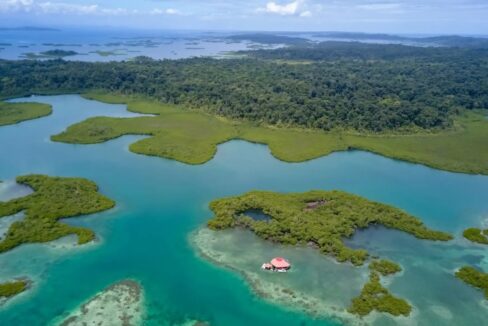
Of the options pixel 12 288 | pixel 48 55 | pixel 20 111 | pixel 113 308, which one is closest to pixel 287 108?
pixel 20 111

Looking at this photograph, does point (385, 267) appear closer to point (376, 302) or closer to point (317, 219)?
point (376, 302)

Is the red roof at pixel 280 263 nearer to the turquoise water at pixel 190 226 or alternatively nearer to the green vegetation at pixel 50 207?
the turquoise water at pixel 190 226

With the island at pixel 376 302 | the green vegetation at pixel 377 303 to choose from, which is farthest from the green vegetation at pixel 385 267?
the green vegetation at pixel 377 303

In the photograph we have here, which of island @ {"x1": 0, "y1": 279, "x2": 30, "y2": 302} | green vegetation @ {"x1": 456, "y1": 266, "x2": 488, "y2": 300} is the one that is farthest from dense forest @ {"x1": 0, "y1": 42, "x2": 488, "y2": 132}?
island @ {"x1": 0, "y1": 279, "x2": 30, "y2": 302}

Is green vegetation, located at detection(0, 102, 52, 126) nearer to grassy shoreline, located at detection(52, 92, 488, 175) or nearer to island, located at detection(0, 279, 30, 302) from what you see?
grassy shoreline, located at detection(52, 92, 488, 175)

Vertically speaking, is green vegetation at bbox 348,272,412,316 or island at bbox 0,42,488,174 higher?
island at bbox 0,42,488,174

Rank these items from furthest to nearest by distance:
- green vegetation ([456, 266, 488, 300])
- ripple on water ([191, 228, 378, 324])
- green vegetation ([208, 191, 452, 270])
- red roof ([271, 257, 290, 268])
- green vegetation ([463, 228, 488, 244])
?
green vegetation ([463, 228, 488, 244]) < green vegetation ([208, 191, 452, 270]) < red roof ([271, 257, 290, 268]) < green vegetation ([456, 266, 488, 300]) < ripple on water ([191, 228, 378, 324])
